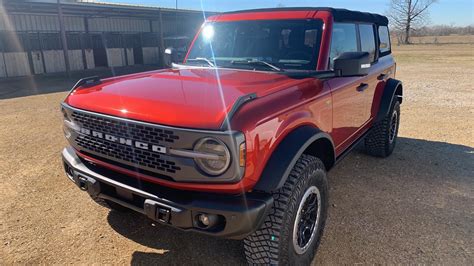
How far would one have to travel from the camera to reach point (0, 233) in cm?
317

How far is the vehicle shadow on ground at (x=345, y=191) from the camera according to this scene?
2.85m

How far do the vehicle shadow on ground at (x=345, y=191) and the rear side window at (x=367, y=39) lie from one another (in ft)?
4.84

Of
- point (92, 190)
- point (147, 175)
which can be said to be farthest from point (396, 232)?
point (92, 190)

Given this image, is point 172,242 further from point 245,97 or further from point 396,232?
point 396,232

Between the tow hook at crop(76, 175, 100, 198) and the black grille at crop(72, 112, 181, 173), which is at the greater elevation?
the black grille at crop(72, 112, 181, 173)

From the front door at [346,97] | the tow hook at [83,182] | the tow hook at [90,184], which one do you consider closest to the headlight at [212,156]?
the tow hook at [90,184]

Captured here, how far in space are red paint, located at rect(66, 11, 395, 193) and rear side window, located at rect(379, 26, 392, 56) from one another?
1597 mm

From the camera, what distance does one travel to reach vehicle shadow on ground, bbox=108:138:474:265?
285 centimetres

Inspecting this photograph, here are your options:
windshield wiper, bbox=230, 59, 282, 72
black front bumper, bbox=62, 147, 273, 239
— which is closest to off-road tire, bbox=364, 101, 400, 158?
windshield wiper, bbox=230, 59, 282, 72

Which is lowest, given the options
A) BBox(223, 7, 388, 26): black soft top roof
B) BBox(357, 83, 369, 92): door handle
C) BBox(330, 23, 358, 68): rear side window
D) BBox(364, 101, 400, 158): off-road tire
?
BBox(364, 101, 400, 158): off-road tire

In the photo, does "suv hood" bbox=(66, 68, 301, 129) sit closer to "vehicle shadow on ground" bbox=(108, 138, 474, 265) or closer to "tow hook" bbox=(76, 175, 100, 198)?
"tow hook" bbox=(76, 175, 100, 198)

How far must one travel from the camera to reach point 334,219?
11.1 ft

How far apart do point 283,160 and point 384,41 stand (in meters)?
3.78

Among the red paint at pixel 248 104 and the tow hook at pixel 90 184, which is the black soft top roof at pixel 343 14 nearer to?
the red paint at pixel 248 104
